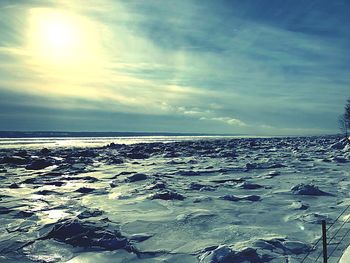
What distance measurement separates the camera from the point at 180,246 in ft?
20.3

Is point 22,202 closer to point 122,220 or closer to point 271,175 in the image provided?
point 122,220

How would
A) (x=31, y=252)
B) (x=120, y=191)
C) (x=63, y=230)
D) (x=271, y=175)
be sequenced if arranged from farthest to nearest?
(x=271, y=175) → (x=120, y=191) → (x=63, y=230) → (x=31, y=252)

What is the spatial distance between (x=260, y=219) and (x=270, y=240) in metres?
Answer: 1.62

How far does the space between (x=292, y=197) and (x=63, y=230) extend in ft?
21.0

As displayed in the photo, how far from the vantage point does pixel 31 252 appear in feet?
19.6

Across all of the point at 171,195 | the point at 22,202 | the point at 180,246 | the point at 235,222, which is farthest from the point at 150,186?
the point at 180,246

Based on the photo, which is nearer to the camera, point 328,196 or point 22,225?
point 22,225

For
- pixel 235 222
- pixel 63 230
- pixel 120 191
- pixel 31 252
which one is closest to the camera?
pixel 31 252

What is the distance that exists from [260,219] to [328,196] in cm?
330

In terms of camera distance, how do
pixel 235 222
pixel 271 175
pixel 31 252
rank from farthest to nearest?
pixel 271 175, pixel 235 222, pixel 31 252

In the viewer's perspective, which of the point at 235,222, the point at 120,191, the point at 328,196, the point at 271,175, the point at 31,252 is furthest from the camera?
the point at 271,175

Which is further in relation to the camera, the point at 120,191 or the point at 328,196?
the point at 120,191

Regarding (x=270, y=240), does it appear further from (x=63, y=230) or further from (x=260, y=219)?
(x=63, y=230)

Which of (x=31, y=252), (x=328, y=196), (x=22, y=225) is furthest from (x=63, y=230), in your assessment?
(x=328, y=196)
